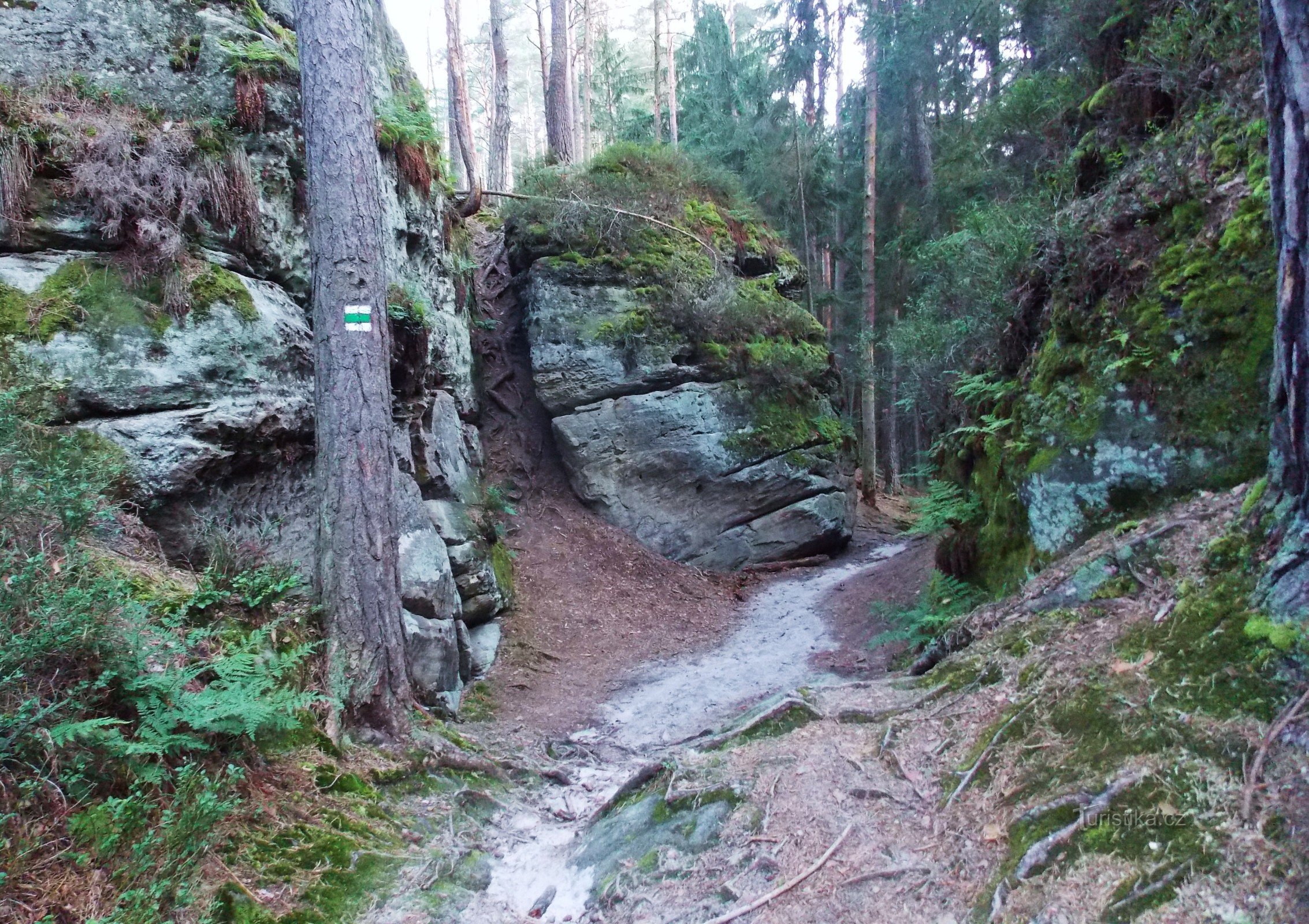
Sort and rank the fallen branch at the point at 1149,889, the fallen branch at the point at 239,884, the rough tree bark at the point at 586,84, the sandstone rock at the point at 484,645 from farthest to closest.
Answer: the rough tree bark at the point at 586,84
the sandstone rock at the point at 484,645
the fallen branch at the point at 239,884
the fallen branch at the point at 1149,889

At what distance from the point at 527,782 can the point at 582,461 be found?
7.84 meters

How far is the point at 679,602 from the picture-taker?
37.4 feet

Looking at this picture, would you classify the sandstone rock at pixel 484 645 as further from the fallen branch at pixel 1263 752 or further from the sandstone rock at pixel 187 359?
the fallen branch at pixel 1263 752

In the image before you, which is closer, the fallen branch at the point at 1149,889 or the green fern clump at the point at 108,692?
the fallen branch at the point at 1149,889

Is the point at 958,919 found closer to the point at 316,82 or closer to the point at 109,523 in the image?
the point at 109,523

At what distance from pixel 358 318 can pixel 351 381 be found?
19.5 inches

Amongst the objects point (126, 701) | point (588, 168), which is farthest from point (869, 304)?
point (126, 701)

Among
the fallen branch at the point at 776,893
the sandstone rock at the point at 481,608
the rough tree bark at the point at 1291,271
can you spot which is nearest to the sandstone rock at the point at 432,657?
the sandstone rock at the point at 481,608

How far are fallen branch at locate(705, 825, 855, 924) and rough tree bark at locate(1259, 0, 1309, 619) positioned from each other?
2071 millimetres

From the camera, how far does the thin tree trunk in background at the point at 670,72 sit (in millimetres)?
24766

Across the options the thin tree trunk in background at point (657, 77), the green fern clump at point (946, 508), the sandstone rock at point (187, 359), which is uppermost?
the thin tree trunk in background at point (657, 77)

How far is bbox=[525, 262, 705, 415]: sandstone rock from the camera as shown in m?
13.0

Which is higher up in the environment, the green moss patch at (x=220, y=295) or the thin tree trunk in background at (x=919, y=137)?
the thin tree trunk in background at (x=919, y=137)

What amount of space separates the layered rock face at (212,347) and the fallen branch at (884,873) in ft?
15.4
